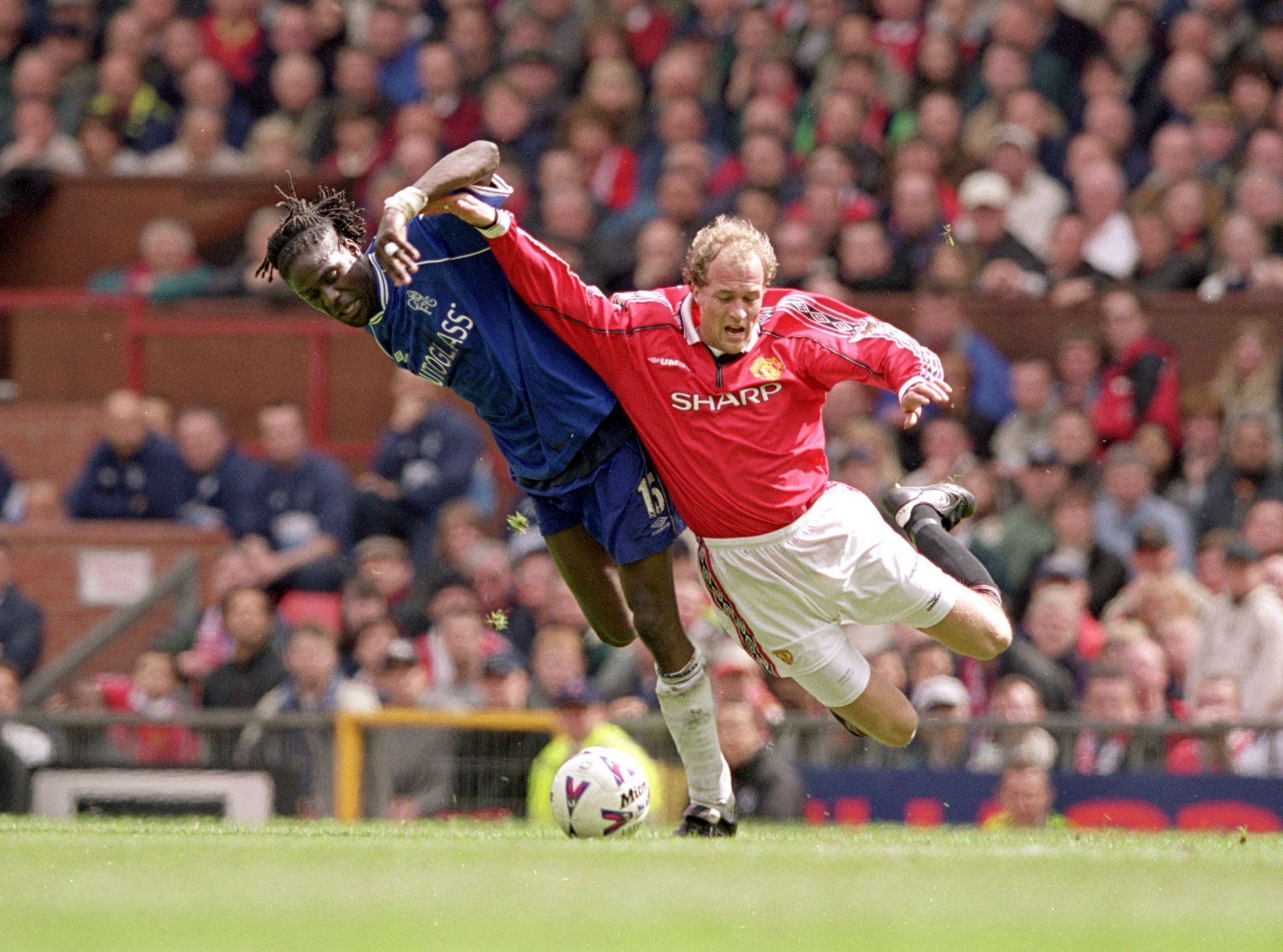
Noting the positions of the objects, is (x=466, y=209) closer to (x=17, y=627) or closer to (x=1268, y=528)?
(x=1268, y=528)

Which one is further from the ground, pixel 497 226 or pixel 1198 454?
pixel 497 226

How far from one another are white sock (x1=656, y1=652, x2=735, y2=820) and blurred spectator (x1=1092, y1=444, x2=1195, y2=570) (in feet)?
16.9

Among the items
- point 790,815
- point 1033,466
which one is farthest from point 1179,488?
point 790,815

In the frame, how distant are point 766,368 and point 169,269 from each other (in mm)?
8948

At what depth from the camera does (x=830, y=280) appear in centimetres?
1341

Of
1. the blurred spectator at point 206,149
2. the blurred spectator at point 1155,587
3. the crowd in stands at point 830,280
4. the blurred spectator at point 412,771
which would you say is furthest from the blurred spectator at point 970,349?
the blurred spectator at point 206,149

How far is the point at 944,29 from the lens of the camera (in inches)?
581

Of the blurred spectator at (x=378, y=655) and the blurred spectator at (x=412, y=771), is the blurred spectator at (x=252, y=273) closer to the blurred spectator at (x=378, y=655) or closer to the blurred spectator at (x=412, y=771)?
the blurred spectator at (x=378, y=655)

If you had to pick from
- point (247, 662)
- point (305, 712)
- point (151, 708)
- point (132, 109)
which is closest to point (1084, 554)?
point (305, 712)

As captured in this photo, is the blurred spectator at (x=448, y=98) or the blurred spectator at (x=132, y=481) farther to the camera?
the blurred spectator at (x=448, y=98)

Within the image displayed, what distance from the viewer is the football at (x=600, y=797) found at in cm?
800

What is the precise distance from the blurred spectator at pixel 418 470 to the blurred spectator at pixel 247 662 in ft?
4.93

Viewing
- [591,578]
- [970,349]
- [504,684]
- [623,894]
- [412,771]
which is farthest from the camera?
[970,349]

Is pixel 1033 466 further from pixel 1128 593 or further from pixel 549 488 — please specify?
pixel 549 488
